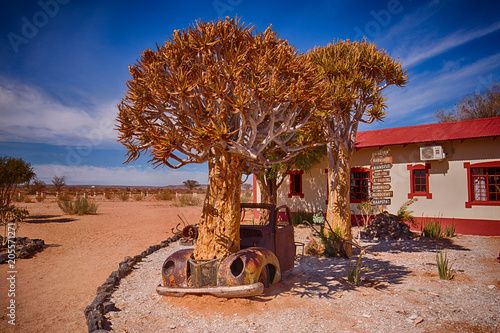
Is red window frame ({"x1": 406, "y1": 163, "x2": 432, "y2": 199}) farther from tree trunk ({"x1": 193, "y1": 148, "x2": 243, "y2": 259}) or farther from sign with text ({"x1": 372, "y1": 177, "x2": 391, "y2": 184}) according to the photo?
tree trunk ({"x1": 193, "y1": 148, "x2": 243, "y2": 259})

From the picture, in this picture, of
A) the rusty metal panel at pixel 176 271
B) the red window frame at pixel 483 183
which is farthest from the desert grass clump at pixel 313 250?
the red window frame at pixel 483 183

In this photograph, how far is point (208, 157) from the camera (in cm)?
596

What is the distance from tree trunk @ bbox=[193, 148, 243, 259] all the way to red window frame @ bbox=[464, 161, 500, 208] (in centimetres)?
1285

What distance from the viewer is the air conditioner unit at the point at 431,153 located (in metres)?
14.1

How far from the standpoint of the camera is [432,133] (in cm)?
1513

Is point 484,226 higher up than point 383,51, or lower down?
lower down

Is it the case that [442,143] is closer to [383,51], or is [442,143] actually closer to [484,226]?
[484,226]

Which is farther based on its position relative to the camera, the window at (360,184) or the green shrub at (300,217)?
the green shrub at (300,217)

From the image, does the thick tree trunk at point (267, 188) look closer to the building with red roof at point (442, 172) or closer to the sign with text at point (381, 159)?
the building with red roof at point (442, 172)

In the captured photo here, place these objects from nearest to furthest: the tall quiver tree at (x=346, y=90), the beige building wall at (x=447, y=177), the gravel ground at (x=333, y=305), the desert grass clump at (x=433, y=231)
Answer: the gravel ground at (x=333, y=305)
the tall quiver tree at (x=346, y=90)
the desert grass clump at (x=433, y=231)
the beige building wall at (x=447, y=177)

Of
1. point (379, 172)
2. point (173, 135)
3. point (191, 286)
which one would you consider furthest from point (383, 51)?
point (191, 286)

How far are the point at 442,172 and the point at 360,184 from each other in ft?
12.9

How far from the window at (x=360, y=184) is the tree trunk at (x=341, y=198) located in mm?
7245

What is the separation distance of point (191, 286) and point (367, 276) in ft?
13.9
